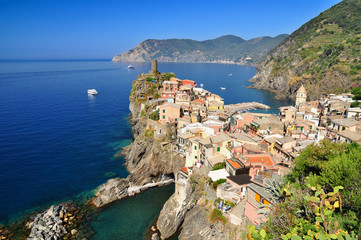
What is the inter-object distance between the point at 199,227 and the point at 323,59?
10587 cm

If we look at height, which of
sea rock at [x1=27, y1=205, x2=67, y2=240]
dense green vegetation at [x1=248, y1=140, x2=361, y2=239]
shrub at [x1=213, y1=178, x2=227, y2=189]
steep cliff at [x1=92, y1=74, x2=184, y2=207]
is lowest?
sea rock at [x1=27, y1=205, x2=67, y2=240]

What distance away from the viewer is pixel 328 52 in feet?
332

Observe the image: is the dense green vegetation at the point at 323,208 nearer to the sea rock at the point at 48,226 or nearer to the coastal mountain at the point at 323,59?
the sea rock at the point at 48,226

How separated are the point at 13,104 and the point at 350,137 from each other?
97785 mm

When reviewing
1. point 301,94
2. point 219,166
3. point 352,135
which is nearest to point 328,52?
point 301,94

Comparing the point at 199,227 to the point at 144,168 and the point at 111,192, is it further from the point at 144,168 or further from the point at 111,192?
the point at 144,168

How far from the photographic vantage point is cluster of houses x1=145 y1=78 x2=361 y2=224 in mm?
20297

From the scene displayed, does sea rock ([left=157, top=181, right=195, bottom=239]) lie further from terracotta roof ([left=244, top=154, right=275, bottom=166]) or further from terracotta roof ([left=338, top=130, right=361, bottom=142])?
terracotta roof ([left=338, top=130, right=361, bottom=142])

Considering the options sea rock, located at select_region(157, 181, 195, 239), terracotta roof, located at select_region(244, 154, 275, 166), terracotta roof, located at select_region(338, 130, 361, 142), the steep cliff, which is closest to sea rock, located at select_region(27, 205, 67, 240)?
the steep cliff

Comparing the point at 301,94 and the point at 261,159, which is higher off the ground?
the point at 301,94

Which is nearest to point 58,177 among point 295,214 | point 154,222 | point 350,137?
point 154,222

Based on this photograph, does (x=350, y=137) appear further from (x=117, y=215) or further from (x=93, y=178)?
(x=93, y=178)

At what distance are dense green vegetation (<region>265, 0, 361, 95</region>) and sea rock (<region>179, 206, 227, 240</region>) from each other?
79.2m

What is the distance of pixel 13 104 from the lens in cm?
8206
